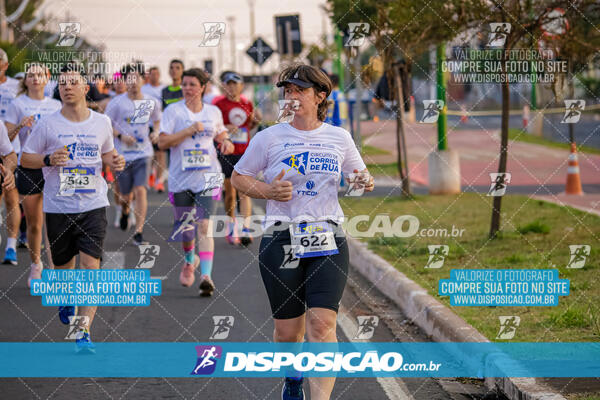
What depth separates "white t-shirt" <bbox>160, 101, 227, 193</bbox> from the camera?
31.7ft

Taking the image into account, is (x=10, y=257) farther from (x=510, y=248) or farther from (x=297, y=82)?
(x=297, y=82)

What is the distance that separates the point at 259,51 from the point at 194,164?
958cm

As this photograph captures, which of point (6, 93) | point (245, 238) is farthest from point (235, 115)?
point (6, 93)

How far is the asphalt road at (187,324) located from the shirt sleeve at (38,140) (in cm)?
143

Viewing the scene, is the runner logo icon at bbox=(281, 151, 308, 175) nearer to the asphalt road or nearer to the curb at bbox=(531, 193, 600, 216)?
the asphalt road

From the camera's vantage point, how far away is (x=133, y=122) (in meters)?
12.4

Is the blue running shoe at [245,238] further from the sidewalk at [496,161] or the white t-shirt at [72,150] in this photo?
the white t-shirt at [72,150]

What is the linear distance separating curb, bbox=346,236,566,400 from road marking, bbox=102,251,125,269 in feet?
8.65

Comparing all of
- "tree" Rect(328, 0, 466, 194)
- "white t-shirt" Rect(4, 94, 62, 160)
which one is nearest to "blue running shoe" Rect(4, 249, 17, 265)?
"white t-shirt" Rect(4, 94, 62, 160)

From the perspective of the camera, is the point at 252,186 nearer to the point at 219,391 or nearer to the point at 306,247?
the point at 306,247

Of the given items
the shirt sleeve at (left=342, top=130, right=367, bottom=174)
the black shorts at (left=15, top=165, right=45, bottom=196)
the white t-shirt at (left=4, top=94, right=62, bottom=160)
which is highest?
the shirt sleeve at (left=342, top=130, right=367, bottom=174)

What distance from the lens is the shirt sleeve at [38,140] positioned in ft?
24.8

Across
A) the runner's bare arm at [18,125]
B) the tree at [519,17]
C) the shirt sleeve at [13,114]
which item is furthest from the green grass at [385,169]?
the runner's bare arm at [18,125]

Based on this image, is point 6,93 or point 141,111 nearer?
point 6,93
